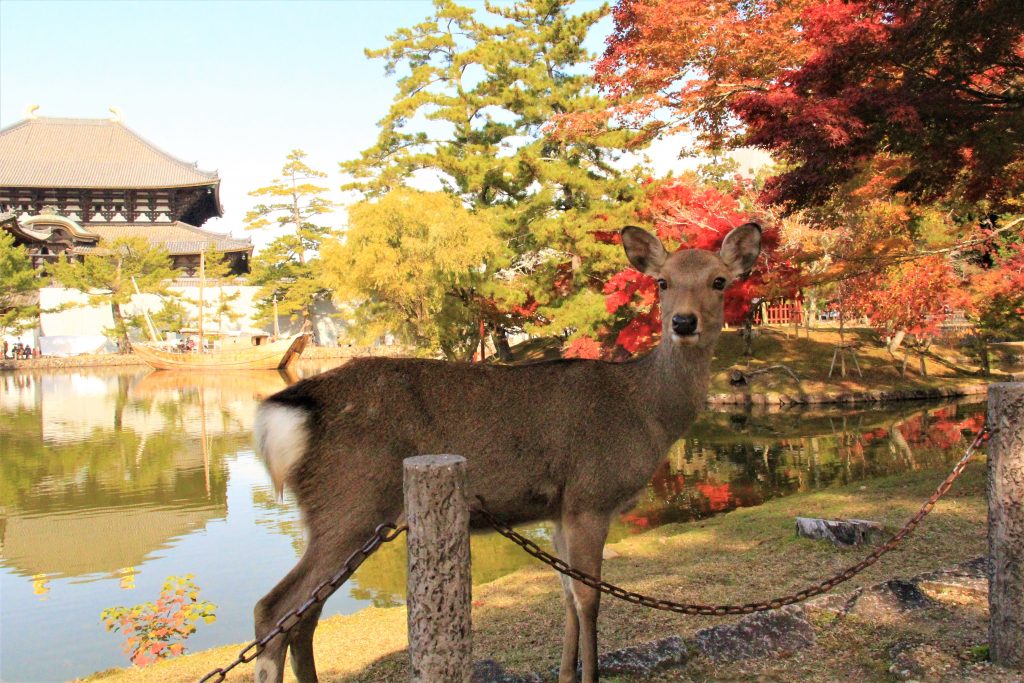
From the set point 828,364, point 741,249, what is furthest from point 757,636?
point 828,364

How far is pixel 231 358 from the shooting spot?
38.4 metres

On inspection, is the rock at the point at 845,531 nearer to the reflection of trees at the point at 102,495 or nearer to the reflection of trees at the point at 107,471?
the reflection of trees at the point at 102,495

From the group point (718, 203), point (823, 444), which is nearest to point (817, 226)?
point (823, 444)

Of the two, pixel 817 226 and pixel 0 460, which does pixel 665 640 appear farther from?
pixel 0 460

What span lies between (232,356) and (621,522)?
32603 mm

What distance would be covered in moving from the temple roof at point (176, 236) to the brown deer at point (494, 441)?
1806 inches

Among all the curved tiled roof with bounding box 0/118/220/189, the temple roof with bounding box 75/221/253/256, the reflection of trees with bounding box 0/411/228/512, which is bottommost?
the reflection of trees with bounding box 0/411/228/512

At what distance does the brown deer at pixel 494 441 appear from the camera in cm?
365

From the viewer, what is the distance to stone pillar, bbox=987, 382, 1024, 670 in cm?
357

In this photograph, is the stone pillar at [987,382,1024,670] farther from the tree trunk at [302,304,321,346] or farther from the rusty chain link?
the tree trunk at [302,304,321,346]

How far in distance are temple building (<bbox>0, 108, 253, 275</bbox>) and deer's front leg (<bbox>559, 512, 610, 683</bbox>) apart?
151ft

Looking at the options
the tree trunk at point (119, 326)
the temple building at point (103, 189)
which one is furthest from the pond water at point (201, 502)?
the temple building at point (103, 189)

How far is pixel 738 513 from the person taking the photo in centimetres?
→ 864

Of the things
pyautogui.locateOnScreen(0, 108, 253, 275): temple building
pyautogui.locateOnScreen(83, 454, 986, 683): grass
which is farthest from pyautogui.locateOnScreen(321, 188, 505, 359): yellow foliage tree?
pyautogui.locateOnScreen(0, 108, 253, 275): temple building
